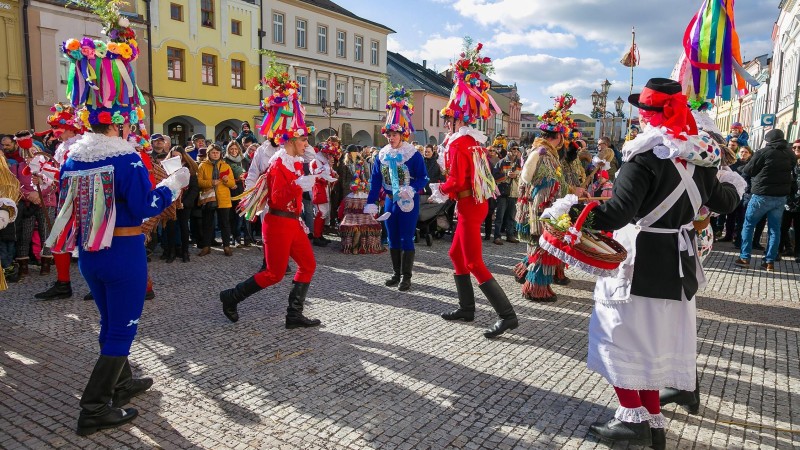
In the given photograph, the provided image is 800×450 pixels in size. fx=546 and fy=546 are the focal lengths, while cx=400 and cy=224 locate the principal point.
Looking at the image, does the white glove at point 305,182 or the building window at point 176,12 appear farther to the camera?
the building window at point 176,12

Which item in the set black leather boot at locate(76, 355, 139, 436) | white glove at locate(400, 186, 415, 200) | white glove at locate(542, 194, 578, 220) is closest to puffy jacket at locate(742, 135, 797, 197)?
white glove at locate(400, 186, 415, 200)

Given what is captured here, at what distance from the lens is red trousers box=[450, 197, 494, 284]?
16.5ft

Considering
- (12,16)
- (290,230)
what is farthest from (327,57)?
(290,230)

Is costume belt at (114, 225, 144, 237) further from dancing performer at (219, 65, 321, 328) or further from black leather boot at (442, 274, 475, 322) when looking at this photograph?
black leather boot at (442, 274, 475, 322)

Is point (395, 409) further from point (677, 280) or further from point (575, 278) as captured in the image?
point (575, 278)

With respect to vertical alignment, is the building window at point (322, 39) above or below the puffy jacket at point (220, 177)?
above

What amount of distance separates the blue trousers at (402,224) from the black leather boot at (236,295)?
2.20m

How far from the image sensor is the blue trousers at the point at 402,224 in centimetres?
681

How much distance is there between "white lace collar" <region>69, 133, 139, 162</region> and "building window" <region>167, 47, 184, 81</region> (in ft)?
77.3

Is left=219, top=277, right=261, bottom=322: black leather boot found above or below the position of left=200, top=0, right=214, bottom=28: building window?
below

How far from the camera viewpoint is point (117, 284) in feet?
10.9

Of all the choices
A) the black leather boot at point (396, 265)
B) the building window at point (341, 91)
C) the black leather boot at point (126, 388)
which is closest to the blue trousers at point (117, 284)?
the black leather boot at point (126, 388)

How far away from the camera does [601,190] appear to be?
315 inches

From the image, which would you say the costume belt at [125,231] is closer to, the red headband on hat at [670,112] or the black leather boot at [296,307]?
the black leather boot at [296,307]
